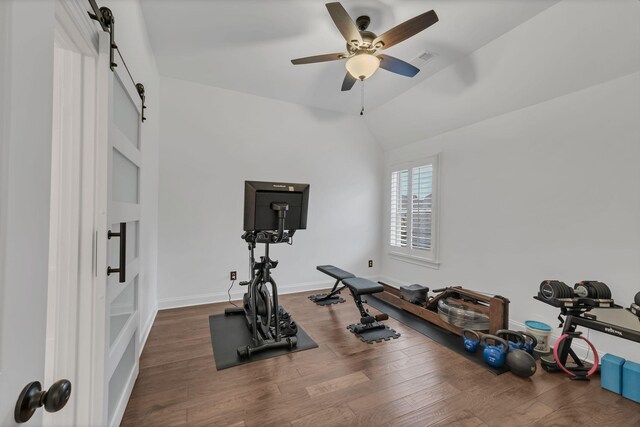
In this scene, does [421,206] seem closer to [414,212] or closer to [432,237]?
[414,212]

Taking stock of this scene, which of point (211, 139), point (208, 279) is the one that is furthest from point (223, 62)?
point (208, 279)

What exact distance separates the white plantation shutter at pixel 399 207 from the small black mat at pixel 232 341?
7.89 ft

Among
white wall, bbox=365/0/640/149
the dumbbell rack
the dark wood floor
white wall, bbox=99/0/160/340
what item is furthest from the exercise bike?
white wall, bbox=365/0/640/149

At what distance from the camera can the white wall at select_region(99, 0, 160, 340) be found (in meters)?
1.76

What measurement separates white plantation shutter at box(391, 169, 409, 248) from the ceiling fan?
7.20 ft

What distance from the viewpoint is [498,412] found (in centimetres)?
173

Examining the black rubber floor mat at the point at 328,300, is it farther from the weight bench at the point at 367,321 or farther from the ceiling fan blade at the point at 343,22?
the ceiling fan blade at the point at 343,22

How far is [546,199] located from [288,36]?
120 inches

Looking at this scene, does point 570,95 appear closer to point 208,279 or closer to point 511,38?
point 511,38

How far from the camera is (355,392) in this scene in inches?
74.8

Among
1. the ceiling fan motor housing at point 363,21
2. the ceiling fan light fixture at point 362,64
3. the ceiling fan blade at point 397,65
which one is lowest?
the ceiling fan light fixture at point 362,64

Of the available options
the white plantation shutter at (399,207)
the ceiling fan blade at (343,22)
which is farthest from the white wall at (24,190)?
the white plantation shutter at (399,207)

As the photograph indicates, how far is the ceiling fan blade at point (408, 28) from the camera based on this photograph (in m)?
1.78

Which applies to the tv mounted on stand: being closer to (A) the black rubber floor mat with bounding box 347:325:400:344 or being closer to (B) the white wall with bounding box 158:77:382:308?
(A) the black rubber floor mat with bounding box 347:325:400:344
